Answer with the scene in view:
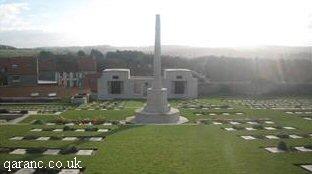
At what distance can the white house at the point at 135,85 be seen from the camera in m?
39.6

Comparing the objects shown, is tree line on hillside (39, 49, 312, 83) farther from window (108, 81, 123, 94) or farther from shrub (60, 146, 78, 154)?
shrub (60, 146, 78, 154)

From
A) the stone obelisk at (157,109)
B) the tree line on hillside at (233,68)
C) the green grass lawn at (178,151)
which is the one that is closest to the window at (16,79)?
the tree line on hillside at (233,68)

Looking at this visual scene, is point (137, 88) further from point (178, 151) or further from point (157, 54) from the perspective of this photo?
point (178, 151)

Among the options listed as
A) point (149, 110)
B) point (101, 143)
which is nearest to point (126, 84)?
point (149, 110)

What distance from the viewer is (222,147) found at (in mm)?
16938

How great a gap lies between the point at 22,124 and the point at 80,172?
36.5 feet

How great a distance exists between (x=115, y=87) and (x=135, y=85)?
5.99 ft

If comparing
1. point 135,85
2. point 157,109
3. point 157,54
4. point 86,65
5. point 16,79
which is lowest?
point 157,109

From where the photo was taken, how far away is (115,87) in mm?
39781

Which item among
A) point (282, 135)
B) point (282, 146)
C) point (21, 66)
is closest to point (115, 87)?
point (21, 66)

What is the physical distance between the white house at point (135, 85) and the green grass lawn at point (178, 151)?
16.6m

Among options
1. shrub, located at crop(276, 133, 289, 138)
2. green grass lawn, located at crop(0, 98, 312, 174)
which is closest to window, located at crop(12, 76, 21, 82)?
green grass lawn, located at crop(0, 98, 312, 174)

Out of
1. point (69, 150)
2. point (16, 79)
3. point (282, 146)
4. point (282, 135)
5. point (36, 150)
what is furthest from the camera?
point (16, 79)

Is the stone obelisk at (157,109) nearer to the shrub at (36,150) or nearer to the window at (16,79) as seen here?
the shrub at (36,150)
